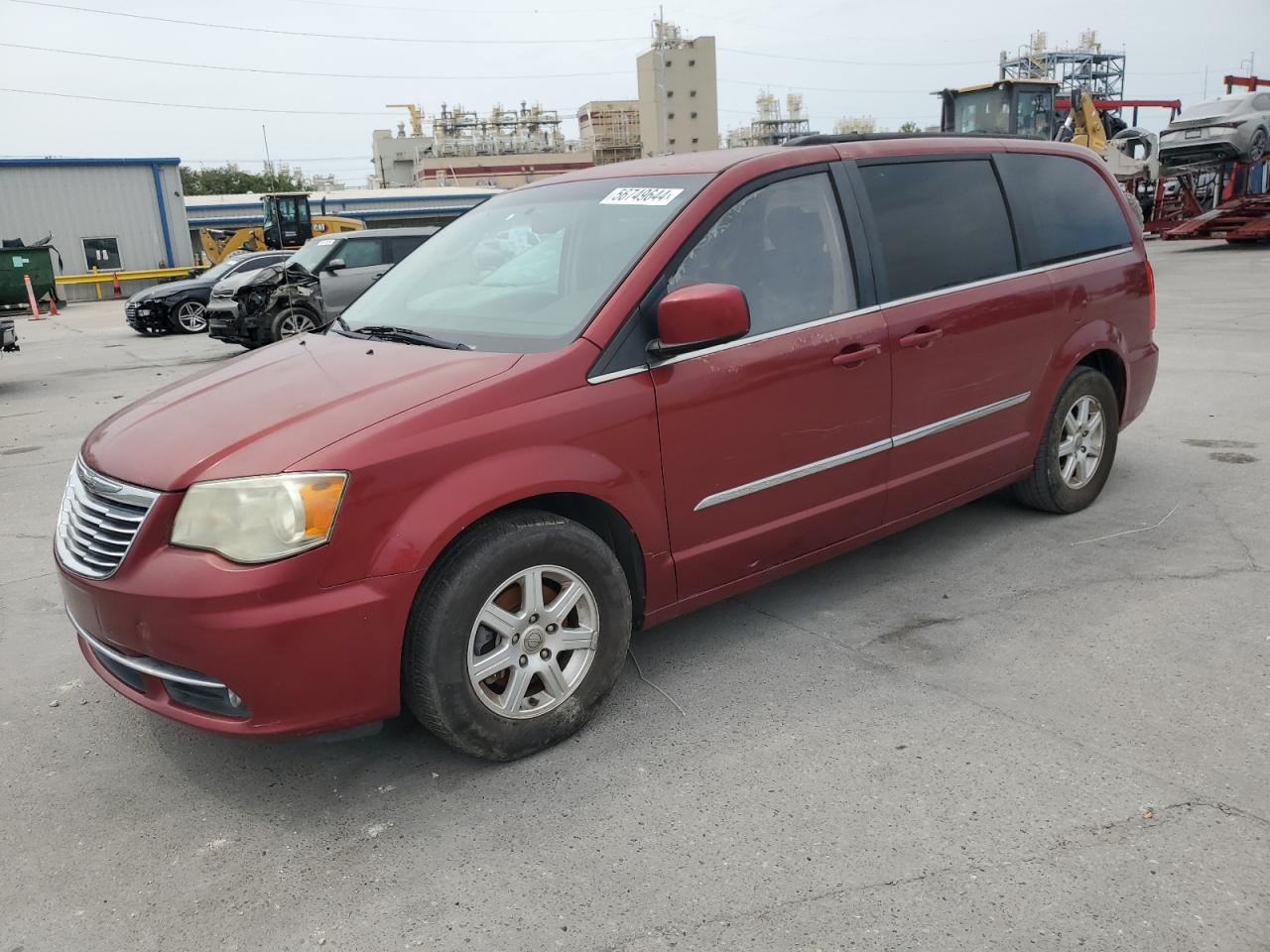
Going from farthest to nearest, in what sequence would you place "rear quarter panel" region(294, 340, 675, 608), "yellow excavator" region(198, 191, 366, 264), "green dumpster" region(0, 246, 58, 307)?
"yellow excavator" region(198, 191, 366, 264)
"green dumpster" region(0, 246, 58, 307)
"rear quarter panel" region(294, 340, 675, 608)

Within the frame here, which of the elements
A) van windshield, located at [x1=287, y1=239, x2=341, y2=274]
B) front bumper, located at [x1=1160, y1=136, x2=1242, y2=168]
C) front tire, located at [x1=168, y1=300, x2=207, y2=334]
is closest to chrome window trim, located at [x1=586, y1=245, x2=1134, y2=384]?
van windshield, located at [x1=287, y1=239, x2=341, y2=274]

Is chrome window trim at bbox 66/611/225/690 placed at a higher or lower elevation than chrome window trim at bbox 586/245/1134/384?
lower

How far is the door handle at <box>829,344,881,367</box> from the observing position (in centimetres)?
367

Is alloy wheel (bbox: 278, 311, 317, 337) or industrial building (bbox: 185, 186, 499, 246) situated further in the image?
industrial building (bbox: 185, 186, 499, 246)

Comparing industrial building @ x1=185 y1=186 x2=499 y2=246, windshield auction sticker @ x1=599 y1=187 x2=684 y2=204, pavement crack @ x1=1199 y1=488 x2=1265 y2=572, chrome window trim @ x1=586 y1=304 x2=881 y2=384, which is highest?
industrial building @ x1=185 y1=186 x2=499 y2=246

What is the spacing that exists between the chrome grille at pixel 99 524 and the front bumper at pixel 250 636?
6 cm

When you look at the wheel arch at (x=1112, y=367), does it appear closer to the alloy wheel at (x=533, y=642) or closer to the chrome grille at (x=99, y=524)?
the alloy wheel at (x=533, y=642)

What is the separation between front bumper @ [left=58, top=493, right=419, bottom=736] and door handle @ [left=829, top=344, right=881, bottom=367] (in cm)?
181

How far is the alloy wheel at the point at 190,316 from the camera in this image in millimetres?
18438

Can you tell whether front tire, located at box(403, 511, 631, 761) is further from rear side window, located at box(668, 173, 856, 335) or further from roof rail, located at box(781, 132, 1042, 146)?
roof rail, located at box(781, 132, 1042, 146)

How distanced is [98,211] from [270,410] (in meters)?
39.4

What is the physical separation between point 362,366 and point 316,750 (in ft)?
4.11

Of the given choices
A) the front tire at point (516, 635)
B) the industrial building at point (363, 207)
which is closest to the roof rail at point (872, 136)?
the front tire at point (516, 635)

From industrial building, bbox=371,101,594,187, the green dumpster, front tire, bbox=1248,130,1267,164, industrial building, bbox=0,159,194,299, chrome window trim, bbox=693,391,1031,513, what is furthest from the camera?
industrial building, bbox=371,101,594,187
